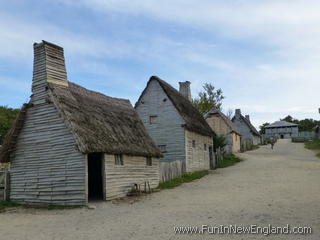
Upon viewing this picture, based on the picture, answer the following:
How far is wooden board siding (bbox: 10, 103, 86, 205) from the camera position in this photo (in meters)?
16.9

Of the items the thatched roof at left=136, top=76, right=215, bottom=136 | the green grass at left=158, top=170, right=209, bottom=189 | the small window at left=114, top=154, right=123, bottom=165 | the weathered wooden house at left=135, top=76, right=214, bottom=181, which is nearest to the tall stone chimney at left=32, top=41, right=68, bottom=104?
the small window at left=114, top=154, right=123, bottom=165

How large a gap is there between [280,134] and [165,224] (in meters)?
90.5

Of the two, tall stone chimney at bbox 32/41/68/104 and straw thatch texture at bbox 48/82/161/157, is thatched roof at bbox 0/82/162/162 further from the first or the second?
tall stone chimney at bbox 32/41/68/104

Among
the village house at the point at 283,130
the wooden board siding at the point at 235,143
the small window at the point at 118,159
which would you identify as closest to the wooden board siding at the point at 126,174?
the small window at the point at 118,159

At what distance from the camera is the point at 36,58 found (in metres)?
18.9

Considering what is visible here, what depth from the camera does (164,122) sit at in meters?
29.9

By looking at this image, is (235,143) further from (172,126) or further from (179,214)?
(179,214)

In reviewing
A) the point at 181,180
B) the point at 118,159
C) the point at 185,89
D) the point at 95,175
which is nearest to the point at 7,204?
the point at 95,175

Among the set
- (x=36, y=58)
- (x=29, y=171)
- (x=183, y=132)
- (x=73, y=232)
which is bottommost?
(x=73, y=232)

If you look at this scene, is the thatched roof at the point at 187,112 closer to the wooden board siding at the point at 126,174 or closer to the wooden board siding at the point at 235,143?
the wooden board siding at the point at 126,174

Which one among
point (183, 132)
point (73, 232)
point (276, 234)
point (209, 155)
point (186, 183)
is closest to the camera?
point (276, 234)

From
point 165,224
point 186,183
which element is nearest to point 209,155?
point 186,183

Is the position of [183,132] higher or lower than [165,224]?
higher

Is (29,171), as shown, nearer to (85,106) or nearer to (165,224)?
(85,106)
